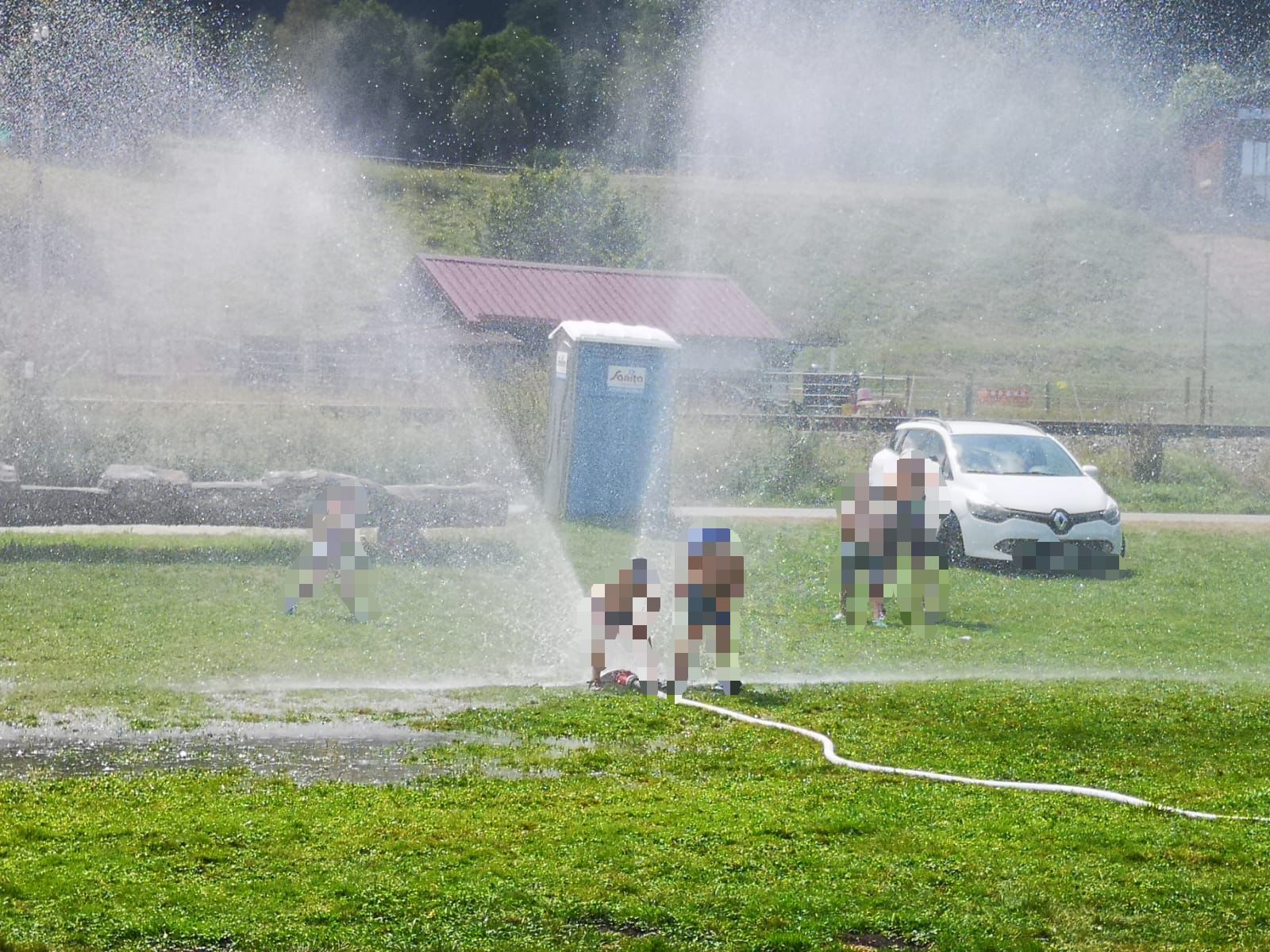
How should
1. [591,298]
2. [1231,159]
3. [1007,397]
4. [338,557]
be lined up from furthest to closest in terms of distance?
1. [1231,159]
2. [1007,397]
3. [591,298]
4. [338,557]

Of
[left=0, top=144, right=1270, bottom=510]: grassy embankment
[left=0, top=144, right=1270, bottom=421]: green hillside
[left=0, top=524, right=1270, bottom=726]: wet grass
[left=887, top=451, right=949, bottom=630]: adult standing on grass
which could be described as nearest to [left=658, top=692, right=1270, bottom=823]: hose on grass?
[left=0, top=524, right=1270, bottom=726]: wet grass

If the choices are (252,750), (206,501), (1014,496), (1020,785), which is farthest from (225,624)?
(1014,496)

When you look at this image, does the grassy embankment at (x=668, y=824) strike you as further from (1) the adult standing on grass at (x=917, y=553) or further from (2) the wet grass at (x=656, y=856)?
(1) the adult standing on grass at (x=917, y=553)

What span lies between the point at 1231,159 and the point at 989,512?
72041 mm

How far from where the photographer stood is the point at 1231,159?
8244 cm

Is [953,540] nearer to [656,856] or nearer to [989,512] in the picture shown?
[989,512]

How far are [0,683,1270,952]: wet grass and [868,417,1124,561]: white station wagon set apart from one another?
9.43m

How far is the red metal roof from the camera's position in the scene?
147 ft

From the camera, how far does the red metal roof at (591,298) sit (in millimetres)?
44781

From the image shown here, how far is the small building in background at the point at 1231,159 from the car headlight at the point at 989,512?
227 ft

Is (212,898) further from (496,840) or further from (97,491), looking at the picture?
(97,491)

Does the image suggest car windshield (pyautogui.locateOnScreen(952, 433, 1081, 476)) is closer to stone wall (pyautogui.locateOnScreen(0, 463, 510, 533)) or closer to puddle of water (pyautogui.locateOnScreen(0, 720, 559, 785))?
stone wall (pyautogui.locateOnScreen(0, 463, 510, 533))

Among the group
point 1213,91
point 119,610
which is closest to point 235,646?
point 119,610

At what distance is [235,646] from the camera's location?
1215 cm
